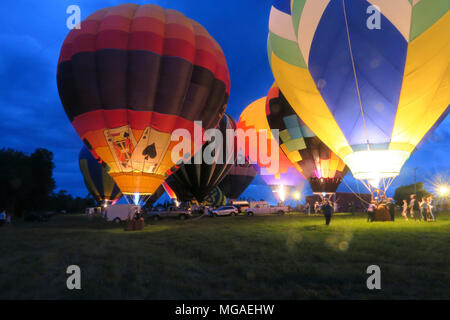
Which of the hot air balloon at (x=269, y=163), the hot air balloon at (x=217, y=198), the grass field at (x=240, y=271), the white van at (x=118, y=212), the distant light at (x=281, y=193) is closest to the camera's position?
the grass field at (x=240, y=271)

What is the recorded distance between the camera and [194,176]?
74.8ft

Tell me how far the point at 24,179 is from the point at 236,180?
25.9 m

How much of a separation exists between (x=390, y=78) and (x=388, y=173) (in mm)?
3944

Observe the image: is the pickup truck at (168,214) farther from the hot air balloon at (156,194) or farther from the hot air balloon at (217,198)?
the hot air balloon at (217,198)

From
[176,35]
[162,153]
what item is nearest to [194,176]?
[162,153]

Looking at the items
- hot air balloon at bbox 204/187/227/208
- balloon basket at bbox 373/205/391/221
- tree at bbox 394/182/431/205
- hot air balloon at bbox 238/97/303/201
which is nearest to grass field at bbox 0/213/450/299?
balloon basket at bbox 373/205/391/221

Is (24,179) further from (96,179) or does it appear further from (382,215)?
(382,215)

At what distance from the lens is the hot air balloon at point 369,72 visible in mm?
9250

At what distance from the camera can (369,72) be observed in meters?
10.2

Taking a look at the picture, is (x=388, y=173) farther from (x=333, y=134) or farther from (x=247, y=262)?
(x=247, y=262)

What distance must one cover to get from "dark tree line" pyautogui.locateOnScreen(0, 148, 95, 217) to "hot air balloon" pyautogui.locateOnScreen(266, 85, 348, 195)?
100 feet

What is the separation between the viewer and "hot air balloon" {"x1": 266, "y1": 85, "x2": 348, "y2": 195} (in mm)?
18562

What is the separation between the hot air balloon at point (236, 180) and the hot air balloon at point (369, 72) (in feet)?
80.4

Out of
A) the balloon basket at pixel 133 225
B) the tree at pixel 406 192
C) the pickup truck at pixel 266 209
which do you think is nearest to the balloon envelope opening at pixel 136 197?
the balloon basket at pixel 133 225
